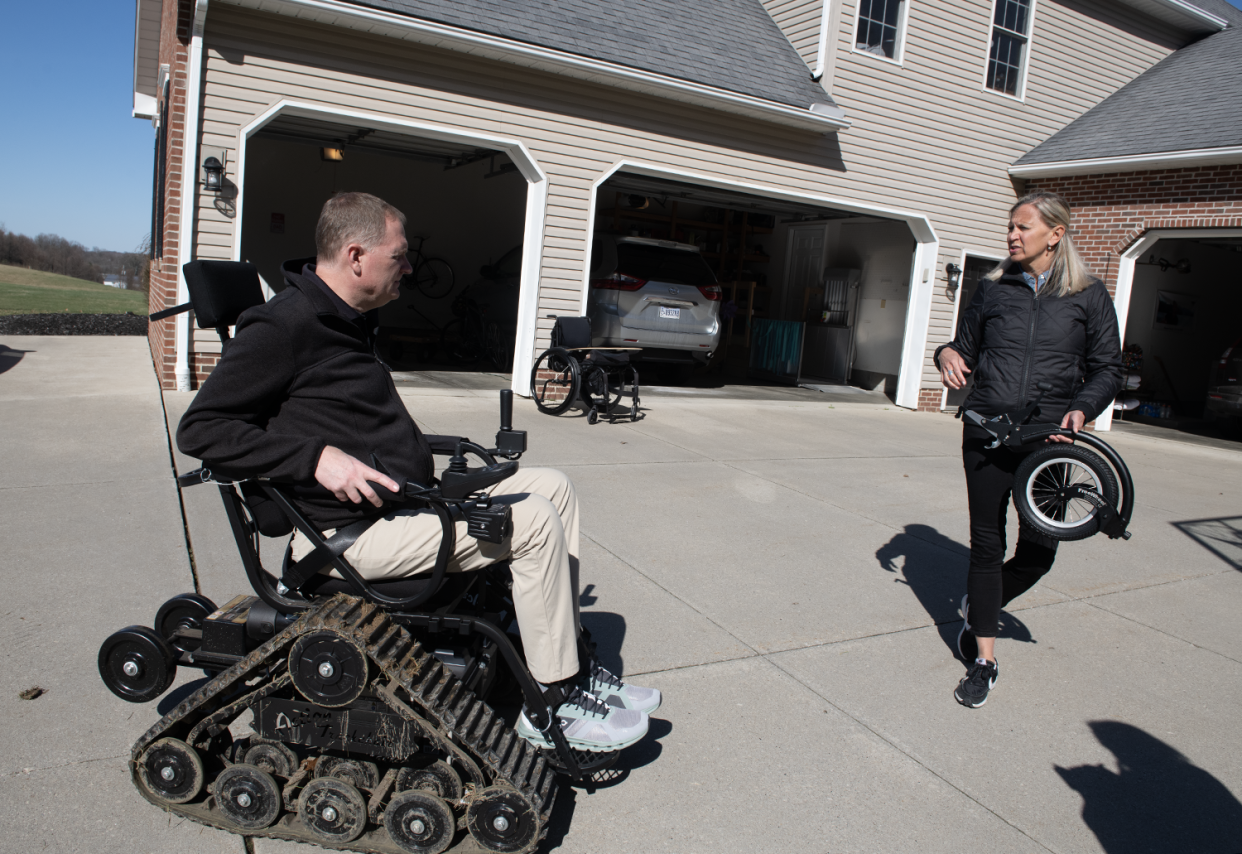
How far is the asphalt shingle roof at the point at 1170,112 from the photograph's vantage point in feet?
35.8

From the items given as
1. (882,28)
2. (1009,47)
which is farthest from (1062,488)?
(1009,47)

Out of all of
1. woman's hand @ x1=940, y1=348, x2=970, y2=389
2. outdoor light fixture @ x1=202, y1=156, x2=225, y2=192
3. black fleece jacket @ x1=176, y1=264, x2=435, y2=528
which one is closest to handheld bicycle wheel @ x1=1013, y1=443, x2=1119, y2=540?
woman's hand @ x1=940, y1=348, x2=970, y2=389

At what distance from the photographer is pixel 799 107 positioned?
10.4 metres

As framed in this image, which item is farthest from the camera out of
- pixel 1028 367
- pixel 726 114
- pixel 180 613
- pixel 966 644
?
pixel 726 114

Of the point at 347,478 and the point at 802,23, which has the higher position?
the point at 802,23

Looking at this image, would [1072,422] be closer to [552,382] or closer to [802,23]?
[552,382]

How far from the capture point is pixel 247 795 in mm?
Result: 2223

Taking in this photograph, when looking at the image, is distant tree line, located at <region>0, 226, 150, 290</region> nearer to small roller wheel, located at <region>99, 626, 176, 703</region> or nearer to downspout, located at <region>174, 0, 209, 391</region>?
downspout, located at <region>174, 0, 209, 391</region>

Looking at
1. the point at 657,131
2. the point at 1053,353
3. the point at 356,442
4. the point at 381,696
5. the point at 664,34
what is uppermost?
the point at 664,34

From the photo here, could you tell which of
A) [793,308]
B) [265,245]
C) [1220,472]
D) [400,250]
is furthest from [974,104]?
[400,250]

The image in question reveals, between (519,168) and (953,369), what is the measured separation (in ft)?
23.1

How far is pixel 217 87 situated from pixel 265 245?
6.86 metres

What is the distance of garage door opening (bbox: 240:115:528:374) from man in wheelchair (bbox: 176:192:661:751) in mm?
9998

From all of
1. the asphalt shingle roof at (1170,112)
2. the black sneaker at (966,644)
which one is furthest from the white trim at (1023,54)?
the black sneaker at (966,644)
